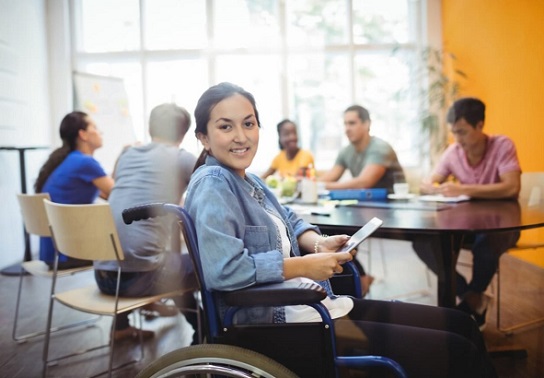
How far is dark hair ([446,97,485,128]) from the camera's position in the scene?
1.83 meters

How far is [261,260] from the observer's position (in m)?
1.09

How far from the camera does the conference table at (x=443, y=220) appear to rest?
5.26ft

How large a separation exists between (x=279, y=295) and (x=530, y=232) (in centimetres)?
110

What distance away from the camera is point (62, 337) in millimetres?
2564

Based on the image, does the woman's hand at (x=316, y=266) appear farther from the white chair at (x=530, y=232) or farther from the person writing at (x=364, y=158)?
the person writing at (x=364, y=158)

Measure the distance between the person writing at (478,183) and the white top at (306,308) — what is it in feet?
3.12

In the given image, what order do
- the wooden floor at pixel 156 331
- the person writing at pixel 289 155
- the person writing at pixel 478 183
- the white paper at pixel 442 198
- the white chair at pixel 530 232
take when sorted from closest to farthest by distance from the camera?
1. the white chair at pixel 530 232
2. the wooden floor at pixel 156 331
3. the person writing at pixel 478 183
4. the white paper at pixel 442 198
5. the person writing at pixel 289 155

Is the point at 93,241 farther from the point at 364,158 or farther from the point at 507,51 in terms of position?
the point at 364,158

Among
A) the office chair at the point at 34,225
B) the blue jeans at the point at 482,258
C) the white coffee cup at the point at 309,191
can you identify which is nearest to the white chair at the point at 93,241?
the office chair at the point at 34,225

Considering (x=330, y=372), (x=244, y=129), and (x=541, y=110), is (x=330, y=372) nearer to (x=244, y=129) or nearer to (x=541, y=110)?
(x=244, y=129)

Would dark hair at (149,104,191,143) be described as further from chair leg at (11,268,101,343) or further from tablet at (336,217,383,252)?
chair leg at (11,268,101,343)

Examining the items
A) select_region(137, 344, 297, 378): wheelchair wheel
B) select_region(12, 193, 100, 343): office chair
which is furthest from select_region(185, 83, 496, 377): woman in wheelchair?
select_region(12, 193, 100, 343): office chair

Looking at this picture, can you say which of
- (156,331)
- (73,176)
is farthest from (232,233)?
(73,176)

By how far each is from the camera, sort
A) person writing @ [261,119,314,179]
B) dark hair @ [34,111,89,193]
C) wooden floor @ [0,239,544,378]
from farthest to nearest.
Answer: person writing @ [261,119,314,179] → dark hair @ [34,111,89,193] → wooden floor @ [0,239,544,378]
